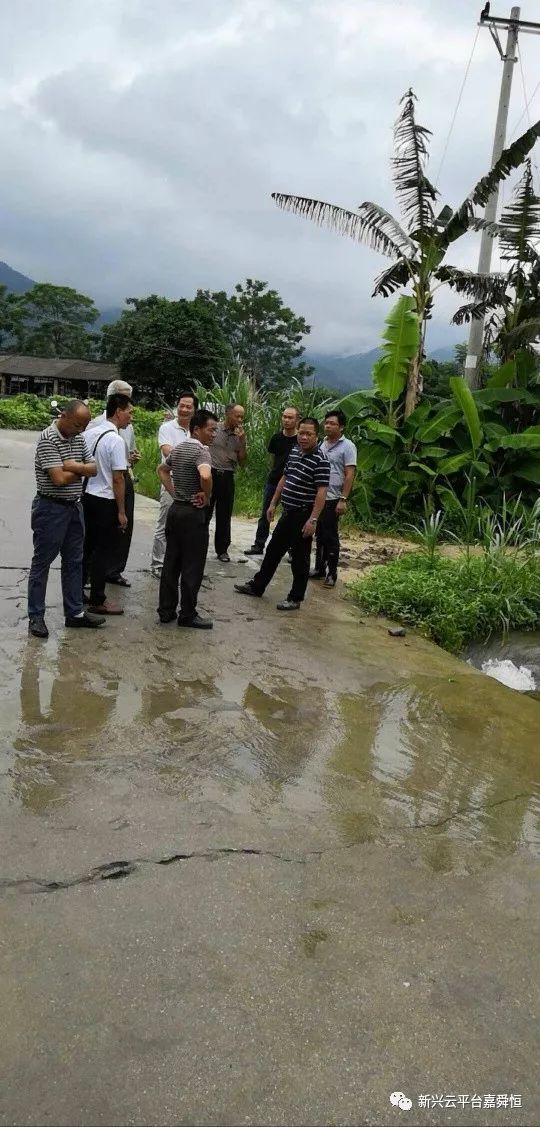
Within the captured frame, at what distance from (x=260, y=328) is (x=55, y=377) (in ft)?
51.7

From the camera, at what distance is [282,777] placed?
11.9 ft

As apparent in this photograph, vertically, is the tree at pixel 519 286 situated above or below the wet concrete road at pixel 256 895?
above

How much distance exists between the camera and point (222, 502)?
25.8ft

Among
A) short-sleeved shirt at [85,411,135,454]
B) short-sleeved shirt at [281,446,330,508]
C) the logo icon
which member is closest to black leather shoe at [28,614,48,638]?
short-sleeved shirt at [85,411,135,454]

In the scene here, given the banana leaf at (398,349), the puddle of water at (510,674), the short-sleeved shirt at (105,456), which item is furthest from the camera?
the banana leaf at (398,349)

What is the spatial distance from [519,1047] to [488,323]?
38.3 ft

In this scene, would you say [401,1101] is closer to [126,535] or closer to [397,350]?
[126,535]

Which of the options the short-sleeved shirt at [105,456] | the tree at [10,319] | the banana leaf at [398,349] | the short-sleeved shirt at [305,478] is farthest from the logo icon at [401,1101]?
the tree at [10,319]

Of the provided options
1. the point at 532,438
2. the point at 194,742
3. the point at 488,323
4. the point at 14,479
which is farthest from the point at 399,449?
the point at 194,742

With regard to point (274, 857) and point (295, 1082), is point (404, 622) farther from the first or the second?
point (295, 1082)

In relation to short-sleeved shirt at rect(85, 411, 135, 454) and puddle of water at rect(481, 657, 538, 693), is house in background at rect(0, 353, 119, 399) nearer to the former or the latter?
short-sleeved shirt at rect(85, 411, 135, 454)

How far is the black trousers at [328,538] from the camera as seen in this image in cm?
733

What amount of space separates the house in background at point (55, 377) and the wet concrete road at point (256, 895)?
167 ft

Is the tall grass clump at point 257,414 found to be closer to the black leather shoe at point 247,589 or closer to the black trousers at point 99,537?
the black leather shoe at point 247,589
